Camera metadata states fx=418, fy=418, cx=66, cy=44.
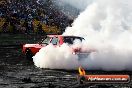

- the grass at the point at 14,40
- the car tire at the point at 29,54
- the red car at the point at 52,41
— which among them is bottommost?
the car tire at the point at 29,54

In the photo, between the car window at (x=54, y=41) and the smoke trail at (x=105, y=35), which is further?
the car window at (x=54, y=41)

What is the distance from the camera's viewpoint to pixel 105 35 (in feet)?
73.0

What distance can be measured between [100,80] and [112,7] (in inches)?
478

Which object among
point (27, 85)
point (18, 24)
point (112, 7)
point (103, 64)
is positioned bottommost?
point (27, 85)

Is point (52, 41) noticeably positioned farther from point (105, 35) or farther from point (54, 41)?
point (105, 35)

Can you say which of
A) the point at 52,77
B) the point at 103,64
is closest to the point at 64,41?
the point at 103,64

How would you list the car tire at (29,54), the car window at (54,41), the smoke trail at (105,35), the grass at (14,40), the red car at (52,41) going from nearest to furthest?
the smoke trail at (105,35) < the red car at (52,41) < the car window at (54,41) < the car tire at (29,54) < the grass at (14,40)

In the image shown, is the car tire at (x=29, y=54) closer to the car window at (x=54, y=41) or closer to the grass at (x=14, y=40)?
the car window at (x=54, y=41)

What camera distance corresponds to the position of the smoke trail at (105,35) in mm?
20062

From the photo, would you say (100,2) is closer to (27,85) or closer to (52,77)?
(52,77)

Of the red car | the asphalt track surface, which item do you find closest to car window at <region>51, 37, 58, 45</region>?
the red car

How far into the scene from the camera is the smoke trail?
20.1 metres

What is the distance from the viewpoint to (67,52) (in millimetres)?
20016

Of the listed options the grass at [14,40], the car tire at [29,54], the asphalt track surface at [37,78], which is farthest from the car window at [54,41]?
the grass at [14,40]
